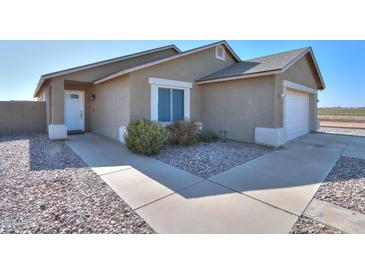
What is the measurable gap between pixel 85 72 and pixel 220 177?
9.70 m

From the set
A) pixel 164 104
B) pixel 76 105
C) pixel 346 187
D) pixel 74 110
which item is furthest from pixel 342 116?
pixel 74 110

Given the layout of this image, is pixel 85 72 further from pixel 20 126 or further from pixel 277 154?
pixel 277 154

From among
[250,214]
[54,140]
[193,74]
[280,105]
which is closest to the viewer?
[250,214]

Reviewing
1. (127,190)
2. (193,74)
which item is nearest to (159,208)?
(127,190)

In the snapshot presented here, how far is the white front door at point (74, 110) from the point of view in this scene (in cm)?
1253

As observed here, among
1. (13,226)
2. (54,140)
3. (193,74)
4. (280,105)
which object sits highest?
(193,74)

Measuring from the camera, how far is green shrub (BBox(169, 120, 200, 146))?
8.67 m

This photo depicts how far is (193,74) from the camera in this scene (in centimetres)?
1062

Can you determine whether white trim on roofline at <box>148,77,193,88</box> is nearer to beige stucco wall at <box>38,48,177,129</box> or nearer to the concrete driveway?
the concrete driveway

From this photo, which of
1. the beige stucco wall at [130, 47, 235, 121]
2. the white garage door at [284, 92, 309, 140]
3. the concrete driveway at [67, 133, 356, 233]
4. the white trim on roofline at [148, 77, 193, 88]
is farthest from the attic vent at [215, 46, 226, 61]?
the concrete driveway at [67, 133, 356, 233]

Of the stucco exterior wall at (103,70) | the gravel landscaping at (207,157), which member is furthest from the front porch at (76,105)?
the gravel landscaping at (207,157)

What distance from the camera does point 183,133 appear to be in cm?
870

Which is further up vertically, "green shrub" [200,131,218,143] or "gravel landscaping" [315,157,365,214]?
"green shrub" [200,131,218,143]

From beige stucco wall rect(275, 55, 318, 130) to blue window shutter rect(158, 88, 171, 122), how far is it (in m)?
4.88
